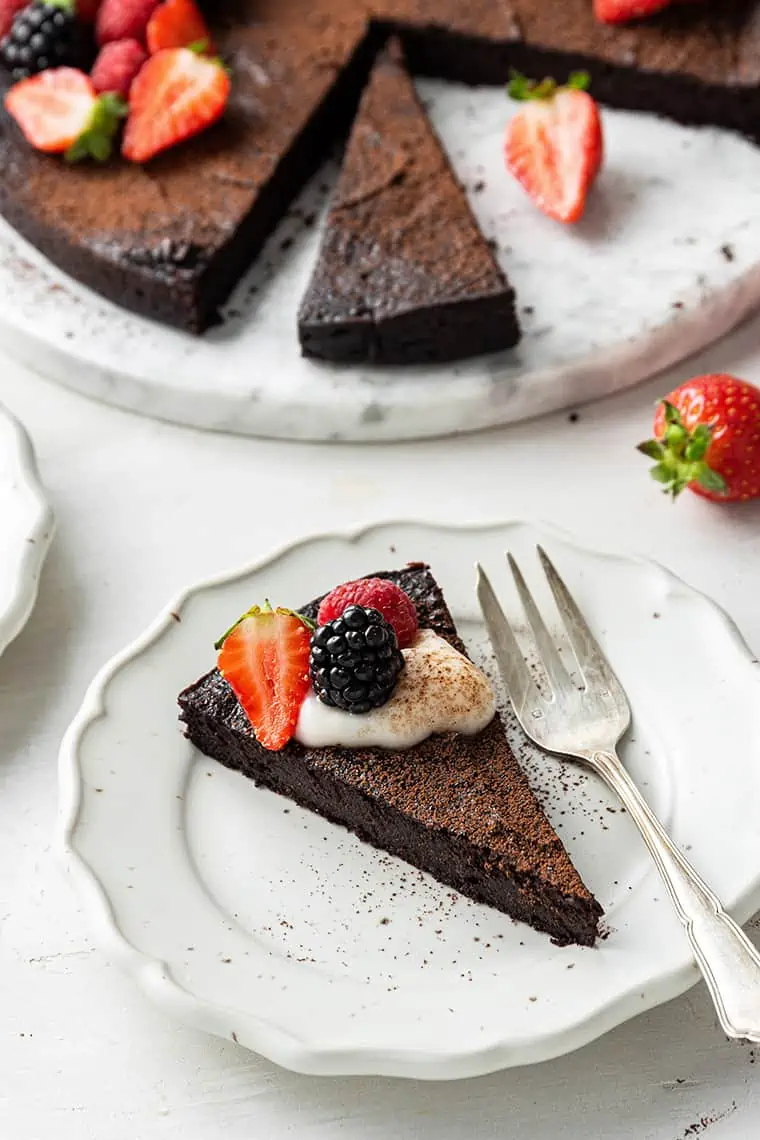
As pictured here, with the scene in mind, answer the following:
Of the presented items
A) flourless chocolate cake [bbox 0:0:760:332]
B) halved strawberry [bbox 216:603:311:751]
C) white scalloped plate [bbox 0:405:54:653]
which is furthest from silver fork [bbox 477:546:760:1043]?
flourless chocolate cake [bbox 0:0:760:332]

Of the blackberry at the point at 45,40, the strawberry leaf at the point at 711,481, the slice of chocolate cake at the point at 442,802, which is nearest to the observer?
the slice of chocolate cake at the point at 442,802

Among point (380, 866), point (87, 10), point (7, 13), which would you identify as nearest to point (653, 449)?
point (380, 866)

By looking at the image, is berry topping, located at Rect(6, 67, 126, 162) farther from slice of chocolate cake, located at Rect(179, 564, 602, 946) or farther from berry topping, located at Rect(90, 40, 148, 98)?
slice of chocolate cake, located at Rect(179, 564, 602, 946)

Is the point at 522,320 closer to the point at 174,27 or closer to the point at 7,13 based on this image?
the point at 174,27

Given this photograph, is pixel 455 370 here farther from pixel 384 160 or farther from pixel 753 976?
pixel 753 976

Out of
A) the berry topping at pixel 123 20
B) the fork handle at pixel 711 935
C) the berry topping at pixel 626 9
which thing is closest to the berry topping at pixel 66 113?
the berry topping at pixel 123 20

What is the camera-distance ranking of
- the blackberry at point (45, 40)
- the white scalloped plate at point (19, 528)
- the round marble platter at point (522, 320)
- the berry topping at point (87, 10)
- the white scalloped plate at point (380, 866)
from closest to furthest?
the white scalloped plate at point (380, 866), the white scalloped plate at point (19, 528), the round marble platter at point (522, 320), the blackberry at point (45, 40), the berry topping at point (87, 10)

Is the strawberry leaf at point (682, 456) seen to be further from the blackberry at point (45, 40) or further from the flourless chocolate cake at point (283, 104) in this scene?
the blackberry at point (45, 40)
